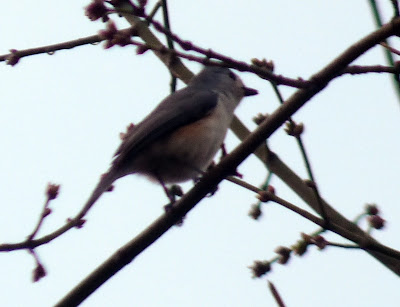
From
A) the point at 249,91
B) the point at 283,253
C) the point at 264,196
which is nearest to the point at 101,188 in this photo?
the point at 264,196

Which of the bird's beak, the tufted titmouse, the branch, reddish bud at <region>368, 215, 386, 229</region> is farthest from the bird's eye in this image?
reddish bud at <region>368, 215, 386, 229</region>

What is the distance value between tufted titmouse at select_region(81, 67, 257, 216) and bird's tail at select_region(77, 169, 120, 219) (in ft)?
0.04

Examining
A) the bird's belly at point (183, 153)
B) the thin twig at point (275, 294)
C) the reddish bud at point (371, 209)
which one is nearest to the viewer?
the thin twig at point (275, 294)

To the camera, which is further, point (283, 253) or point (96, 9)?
point (283, 253)

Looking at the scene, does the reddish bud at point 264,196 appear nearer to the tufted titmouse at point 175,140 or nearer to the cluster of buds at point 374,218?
the cluster of buds at point 374,218

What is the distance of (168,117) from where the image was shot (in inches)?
183

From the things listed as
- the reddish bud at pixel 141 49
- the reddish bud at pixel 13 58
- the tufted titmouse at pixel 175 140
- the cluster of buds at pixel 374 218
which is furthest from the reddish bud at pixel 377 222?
the reddish bud at pixel 13 58

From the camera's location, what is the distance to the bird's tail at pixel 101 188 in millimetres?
3729

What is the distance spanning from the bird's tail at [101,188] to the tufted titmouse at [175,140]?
1 centimetres

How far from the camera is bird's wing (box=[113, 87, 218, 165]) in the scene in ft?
14.4

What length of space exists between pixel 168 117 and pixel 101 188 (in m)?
0.86

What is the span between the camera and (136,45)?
2703mm

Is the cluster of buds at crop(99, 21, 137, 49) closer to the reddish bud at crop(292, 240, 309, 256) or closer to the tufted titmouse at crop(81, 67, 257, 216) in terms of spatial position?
the reddish bud at crop(292, 240, 309, 256)

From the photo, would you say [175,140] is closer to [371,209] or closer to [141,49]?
[371,209]
